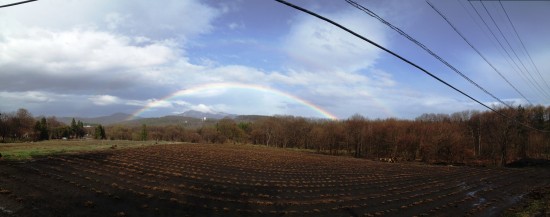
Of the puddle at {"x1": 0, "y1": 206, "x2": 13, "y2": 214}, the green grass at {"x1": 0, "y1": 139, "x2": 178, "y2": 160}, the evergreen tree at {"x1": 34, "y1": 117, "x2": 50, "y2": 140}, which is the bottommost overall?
the puddle at {"x1": 0, "y1": 206, "x2": 13, "y2": 214}

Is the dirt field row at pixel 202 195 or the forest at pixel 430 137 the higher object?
the forest at pixel 430 137

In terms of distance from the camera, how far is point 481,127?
101375 mm

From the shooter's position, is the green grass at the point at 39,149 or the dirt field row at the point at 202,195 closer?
the dirt field row at the point at 202,195

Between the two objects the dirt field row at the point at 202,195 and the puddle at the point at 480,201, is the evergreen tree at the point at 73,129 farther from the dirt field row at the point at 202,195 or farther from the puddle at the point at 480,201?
the puddle at the point at 480,201

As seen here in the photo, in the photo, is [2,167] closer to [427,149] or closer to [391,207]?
[391,207]

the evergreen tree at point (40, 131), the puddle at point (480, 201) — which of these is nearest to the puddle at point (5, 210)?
the puddle at point (480, 201)

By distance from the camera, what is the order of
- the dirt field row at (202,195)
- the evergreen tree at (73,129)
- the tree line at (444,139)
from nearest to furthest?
the dirt field row at (202,195), the tree line at (444,139), the evergreen tree at (73,129)

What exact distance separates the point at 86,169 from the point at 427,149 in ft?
263

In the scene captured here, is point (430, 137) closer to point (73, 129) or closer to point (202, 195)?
point (202, 195)

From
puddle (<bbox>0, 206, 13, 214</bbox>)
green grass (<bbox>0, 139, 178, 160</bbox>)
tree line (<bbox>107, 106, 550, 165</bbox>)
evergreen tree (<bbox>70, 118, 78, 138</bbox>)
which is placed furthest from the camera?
evergreen tree (<bbox>70, 118, 78, 138</bbox>)

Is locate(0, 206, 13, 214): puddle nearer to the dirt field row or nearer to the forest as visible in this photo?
the dirt field row

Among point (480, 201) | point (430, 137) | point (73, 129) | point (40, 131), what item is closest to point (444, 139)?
point (430, 137)

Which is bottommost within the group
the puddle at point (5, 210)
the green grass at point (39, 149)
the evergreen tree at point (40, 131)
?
the puddle at point (5, 210)

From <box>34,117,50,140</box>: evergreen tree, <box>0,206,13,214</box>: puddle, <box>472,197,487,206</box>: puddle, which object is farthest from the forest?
<box>0,206,13,214</box>: puddle
